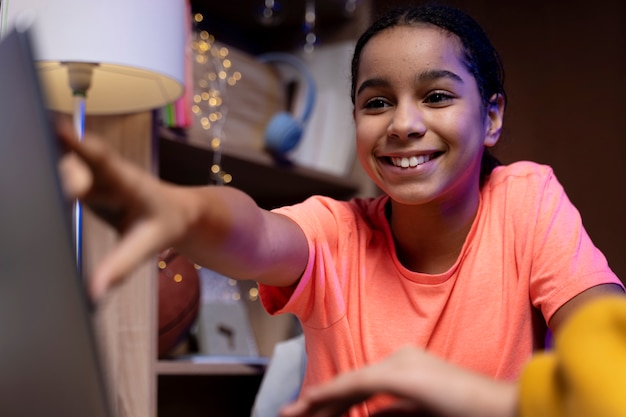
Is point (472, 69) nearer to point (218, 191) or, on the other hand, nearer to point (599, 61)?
point (218, 191)

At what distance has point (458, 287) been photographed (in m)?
1.08

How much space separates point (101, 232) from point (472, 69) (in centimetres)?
81

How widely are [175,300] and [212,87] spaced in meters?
0.56

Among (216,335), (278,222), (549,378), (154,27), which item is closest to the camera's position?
(549,378)

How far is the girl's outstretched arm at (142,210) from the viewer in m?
0.35

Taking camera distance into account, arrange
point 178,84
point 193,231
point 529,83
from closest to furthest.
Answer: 1. point 193,231
2. point 178,84
3. point 529,83

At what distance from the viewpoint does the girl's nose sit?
1.00 meters

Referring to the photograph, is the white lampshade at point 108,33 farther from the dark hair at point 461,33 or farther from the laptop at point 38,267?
the laptop at point 38,267

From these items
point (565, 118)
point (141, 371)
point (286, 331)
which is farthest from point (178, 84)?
point (565, 118)

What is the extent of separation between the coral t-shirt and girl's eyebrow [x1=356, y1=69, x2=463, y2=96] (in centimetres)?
18

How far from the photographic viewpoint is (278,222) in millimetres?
840

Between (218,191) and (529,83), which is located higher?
(218,191)

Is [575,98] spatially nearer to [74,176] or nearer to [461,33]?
[461,33]

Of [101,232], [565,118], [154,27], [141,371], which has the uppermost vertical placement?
[154,27]
